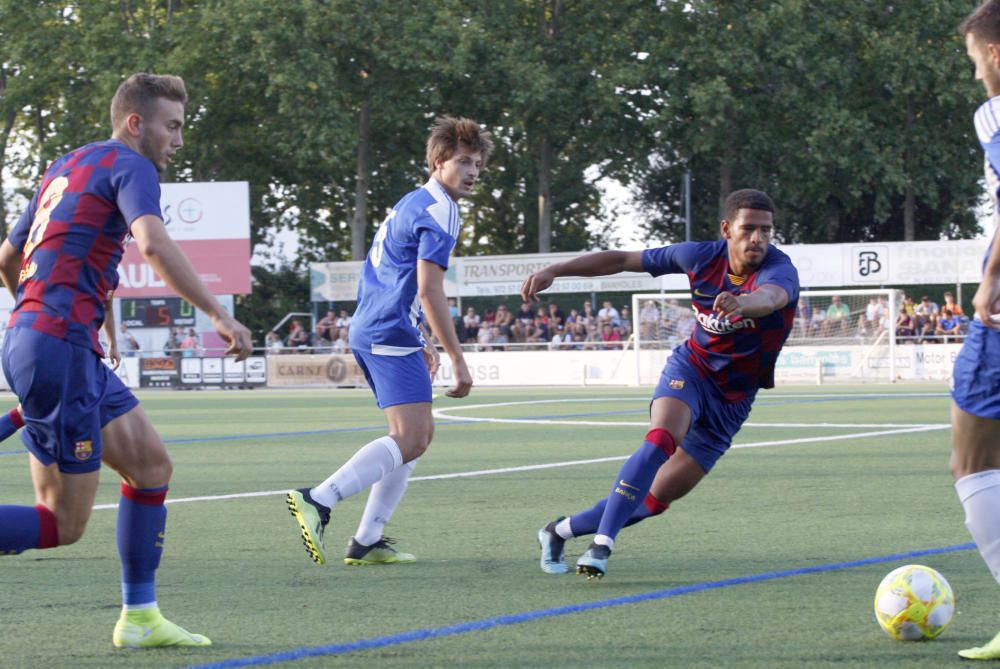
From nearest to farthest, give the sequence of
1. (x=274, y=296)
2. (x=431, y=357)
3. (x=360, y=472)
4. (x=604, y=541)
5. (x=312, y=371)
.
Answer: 1. (x=604, y=541)
2. (x=360, y=472)
3. (x=431, y=357)
4. (x=312, y=371)
5. (x=274, y=296)

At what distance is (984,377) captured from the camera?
14.5ft

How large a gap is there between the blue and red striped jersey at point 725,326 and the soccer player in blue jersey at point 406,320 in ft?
3.26

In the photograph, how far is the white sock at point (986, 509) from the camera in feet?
15.0

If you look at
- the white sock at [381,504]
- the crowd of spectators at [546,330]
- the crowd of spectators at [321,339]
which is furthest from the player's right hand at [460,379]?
the crowd of spectators at [321,339]

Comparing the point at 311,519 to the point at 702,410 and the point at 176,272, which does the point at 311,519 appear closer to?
the point at 702,410

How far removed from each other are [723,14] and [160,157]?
45.4 metres

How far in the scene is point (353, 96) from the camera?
1934 inches

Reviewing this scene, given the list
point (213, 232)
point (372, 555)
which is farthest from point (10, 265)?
point (213, 232)

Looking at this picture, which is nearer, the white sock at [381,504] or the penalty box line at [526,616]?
the penalty box line at [526,616]

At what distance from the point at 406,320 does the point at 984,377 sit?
3214 millimetres

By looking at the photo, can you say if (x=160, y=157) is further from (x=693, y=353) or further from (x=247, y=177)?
(x=247, y=177)

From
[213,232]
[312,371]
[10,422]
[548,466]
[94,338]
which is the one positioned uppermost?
[213,232]

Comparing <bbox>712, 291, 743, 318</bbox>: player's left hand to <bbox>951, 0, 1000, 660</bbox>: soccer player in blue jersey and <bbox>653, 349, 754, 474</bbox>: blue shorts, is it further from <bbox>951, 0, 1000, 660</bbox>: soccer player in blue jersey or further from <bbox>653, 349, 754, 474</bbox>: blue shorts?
<bbox>951, 0, 1000, 660</bbox>: soccer player in blue jersey

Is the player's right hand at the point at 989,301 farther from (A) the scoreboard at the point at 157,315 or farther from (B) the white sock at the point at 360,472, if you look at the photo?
(A) the scoreboard at the point at 157,315
